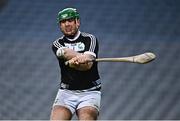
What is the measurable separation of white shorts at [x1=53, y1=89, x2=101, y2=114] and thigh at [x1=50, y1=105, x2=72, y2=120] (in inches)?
1.5

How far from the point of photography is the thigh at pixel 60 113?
4273mm

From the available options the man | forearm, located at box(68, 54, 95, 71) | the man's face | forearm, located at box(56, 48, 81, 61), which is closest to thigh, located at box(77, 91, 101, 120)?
the man

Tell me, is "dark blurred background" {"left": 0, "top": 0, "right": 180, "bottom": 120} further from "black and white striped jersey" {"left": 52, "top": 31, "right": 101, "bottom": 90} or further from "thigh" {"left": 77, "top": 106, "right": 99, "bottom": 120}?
"thigh" {"left": 77, "top": 106, "right": 99, "bottom": 120}

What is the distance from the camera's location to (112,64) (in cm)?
685

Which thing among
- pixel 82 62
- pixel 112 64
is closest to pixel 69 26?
pixel 82 62

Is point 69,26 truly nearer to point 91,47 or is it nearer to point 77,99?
point 91,47

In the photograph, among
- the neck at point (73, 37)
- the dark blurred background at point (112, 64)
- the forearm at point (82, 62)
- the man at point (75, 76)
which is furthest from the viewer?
the dark blurred background at point (112, 64)

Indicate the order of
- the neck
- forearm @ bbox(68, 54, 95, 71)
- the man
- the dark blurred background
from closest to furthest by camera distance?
forearm @ bbox(68, 54, 95, 71), the man, the neck, the dark blurred background

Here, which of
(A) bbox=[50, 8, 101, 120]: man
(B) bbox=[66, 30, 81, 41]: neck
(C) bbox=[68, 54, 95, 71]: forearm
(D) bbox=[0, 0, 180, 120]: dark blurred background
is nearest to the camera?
(C) bbox=[68, 54, 95, 71]: forearm

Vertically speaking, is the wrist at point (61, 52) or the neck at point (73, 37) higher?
the neck at point (73, 37)

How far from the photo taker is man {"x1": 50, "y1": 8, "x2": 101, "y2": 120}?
4.32m

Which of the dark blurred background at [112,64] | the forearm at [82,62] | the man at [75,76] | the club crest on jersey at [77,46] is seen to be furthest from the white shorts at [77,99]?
the dark blurred background at [112,64]

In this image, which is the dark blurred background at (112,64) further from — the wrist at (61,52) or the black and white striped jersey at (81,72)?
the wrist at (61,52)

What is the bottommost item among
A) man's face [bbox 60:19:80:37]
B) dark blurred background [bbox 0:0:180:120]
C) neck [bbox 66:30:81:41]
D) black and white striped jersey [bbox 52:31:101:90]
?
dark blurred background [bbox 0:0:180:120]
